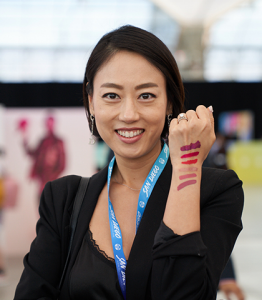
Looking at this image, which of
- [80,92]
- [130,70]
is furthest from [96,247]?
[80,92]

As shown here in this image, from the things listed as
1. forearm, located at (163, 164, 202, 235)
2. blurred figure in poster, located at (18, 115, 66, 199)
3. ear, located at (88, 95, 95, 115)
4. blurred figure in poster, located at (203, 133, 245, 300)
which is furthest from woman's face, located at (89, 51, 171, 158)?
blurred figure in poster, located at (18, 115, 66, 199)

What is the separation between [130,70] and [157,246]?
2.22ft

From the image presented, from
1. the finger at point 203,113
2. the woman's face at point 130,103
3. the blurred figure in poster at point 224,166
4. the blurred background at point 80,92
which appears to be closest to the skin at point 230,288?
the blurred figure in poster at point 224,166

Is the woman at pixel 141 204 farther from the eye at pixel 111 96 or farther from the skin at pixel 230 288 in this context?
the skin at pixel 230 288

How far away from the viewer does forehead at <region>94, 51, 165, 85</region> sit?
143cm

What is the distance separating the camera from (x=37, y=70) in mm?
23047

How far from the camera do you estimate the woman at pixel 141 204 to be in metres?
1.23

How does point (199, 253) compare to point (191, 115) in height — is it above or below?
below

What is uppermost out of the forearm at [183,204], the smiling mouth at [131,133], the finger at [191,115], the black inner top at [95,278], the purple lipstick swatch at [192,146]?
the finger at [191,115]

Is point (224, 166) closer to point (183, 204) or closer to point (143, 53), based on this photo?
point (143, 53)

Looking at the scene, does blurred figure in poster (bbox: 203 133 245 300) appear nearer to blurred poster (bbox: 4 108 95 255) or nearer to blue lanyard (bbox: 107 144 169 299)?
blue lanyard (bbox: 107 144 169 299)

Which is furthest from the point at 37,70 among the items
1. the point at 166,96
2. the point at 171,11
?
the point at 166,96

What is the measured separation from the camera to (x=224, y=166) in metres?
9.60

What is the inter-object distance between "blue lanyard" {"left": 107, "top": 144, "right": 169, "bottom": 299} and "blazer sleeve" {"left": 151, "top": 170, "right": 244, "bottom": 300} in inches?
5.6
